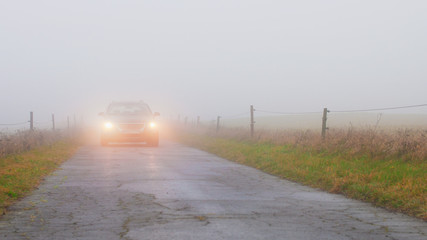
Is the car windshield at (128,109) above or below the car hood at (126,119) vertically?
above

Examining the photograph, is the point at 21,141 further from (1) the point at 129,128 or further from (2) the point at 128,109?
(2) the point at 128,109

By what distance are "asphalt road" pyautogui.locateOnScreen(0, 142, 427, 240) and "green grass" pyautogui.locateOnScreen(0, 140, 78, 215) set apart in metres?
0.26

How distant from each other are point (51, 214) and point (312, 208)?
3.59m

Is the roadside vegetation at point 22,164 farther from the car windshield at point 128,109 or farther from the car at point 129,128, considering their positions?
the car windshield at point 128,109

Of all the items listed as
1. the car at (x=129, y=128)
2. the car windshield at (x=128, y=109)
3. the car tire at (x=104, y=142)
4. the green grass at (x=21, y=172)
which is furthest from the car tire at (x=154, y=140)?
the green grass at (x=21, y=172)

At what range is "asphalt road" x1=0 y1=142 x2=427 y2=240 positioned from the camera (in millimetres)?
A: 4719

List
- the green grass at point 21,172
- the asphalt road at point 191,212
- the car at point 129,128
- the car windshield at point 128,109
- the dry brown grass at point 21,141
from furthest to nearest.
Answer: the car windshield at point 128,109 → the car at point 129,128 → the dry brown grass at point 21,141 → the green grass at point 21,172 → the asphalt road at point 191,212

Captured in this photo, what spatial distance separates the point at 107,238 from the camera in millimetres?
4441

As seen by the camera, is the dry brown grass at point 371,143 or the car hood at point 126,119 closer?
the dry brown grass at point 371,143

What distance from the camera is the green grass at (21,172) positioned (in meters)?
6.95

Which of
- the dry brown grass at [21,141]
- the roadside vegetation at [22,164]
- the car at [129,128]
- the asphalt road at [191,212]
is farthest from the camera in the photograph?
the car at [129,128]

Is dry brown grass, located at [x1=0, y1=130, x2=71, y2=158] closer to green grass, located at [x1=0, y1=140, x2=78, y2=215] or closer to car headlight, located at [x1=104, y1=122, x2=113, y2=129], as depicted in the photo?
green grass, located at [x1=0, y1=140, x2=78, y2=215]

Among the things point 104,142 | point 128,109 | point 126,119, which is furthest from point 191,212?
point 128,109

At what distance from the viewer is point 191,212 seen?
5.76 meters
